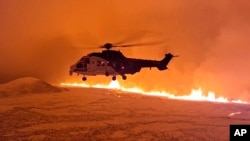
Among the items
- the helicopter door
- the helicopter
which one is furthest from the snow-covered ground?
the helicopter door

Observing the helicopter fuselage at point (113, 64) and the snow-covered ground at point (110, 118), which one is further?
the helicopter fuselage at point (113, 64)

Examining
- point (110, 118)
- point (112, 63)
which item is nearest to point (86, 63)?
point (112, 63)

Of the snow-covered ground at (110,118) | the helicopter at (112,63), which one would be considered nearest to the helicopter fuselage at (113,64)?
the helicopter at (112,63)

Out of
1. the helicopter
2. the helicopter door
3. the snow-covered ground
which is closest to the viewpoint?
the snow-covered ground

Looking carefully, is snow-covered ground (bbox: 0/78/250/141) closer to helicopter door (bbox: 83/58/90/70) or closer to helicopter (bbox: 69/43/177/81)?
helicopter (bbox: 69/43/177/81)

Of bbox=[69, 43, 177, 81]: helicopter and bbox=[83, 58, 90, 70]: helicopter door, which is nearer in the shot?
bbox=[69, 43, 177, 81]: helicopter

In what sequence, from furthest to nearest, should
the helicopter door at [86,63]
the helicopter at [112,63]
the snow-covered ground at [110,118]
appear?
the helicopter door at [86,63] → the helicopter at [112,63] → the snow-covered ground at [110,118]

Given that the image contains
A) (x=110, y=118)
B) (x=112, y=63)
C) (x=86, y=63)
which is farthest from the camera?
(x=86, y=63)

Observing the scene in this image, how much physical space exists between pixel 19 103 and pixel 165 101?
1135 centimetres

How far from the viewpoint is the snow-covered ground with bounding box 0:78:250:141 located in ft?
52.4

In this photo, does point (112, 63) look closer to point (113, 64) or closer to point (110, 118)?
point (113, 64)

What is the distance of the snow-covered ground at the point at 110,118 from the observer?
52.4 ft

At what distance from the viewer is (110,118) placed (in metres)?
19.6

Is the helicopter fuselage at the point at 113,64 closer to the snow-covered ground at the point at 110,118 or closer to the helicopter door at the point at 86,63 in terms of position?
the helicopter door at the point at 86,63
